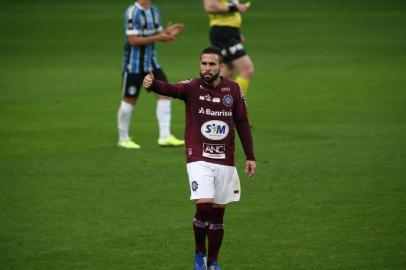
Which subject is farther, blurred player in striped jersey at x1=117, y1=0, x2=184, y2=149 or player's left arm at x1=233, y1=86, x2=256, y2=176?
blurred player in striped jersey at x1=117, y1=0, x2=184, y2=149

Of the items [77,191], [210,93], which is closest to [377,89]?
[77,191]

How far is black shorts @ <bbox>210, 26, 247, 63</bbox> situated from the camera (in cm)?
1709

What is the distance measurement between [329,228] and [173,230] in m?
1.70

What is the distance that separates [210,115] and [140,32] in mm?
6233

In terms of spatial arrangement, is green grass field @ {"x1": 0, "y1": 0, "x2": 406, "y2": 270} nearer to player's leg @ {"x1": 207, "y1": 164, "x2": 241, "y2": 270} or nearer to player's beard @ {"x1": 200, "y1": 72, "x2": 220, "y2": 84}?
player's leg @ {"x1": 207, "y1": 164, "x2": 241, "y2": 270}

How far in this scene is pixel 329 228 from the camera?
11070mm

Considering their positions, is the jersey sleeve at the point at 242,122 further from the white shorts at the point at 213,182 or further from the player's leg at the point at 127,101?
→ the player's leg at the point at 127,101

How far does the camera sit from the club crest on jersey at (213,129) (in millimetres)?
9562

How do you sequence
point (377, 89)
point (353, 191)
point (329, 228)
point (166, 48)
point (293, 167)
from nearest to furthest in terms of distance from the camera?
1. point (329, 228)
2. point (353, 191)
3. point (293, 167)
4. point (377, 89)
5. point (166, 48)

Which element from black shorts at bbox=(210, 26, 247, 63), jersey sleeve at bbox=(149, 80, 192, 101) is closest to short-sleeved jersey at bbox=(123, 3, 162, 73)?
black shorts at bbox=(210, 26, 247, 63)

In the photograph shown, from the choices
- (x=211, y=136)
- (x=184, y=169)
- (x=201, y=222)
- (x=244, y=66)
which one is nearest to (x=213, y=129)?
(x=211, y=136)

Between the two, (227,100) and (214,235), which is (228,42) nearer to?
(227,100)

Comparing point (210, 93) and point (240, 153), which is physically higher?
point (210, 93)

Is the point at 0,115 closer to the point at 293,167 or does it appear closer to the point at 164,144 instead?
the point at 164,144
